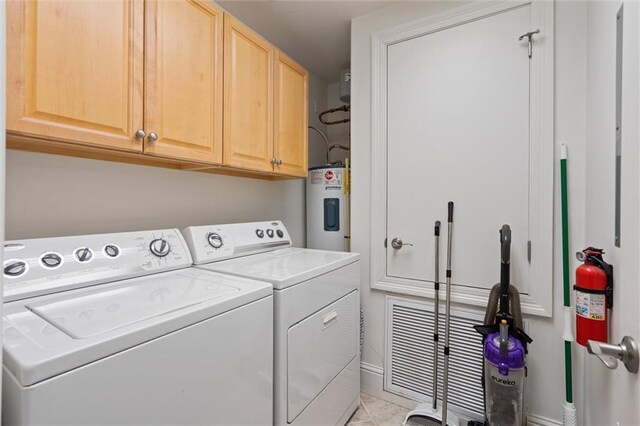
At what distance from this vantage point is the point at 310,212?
2498mm

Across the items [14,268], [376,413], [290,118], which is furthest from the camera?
[290,118]

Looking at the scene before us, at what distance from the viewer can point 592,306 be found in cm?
109

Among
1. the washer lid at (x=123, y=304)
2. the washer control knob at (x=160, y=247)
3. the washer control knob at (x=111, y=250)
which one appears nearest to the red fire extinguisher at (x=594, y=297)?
the washer lid at (x=123, y=304)

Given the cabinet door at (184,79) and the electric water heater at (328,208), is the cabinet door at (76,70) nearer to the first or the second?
the cabinet door at (184,79)

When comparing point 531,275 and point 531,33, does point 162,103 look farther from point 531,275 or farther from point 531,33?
point 531,275

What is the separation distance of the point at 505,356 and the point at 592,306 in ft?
1.65

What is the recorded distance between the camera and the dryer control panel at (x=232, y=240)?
1.59 metres

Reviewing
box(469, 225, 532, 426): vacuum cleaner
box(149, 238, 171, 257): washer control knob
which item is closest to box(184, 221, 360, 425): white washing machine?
box(149, 238, 171, 257): washer control knob

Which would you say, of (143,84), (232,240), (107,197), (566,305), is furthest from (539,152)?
(107,197)

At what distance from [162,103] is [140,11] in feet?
1.16

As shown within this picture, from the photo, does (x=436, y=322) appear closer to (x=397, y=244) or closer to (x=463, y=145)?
(x=397, y=244)

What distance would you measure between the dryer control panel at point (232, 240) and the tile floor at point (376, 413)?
1.19 m

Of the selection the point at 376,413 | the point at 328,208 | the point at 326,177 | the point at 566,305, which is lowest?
the point at 376,413

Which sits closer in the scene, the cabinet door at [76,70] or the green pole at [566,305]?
the cabinet door at [76,70]
